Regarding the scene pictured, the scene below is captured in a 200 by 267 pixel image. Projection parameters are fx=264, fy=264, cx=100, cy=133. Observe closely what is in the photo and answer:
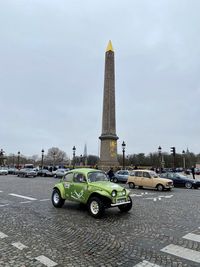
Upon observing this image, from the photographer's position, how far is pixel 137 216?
32.3 feet

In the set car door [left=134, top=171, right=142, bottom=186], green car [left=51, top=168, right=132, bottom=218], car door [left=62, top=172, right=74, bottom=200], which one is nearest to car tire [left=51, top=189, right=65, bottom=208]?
green car [left=51, top=168, right=132, bottom=218]

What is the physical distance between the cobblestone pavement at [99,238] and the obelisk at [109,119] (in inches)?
1129

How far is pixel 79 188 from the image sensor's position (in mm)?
10656

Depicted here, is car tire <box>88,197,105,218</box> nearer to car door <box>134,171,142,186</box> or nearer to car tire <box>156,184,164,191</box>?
car tire <box>156,184,164,191</box>

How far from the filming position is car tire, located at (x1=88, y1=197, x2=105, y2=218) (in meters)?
9.45

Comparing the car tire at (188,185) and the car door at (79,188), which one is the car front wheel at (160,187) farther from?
the car door at (79,188)

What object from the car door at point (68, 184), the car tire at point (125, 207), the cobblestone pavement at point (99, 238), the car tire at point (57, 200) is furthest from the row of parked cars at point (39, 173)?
the cobblestone pavement at point (99, 238)

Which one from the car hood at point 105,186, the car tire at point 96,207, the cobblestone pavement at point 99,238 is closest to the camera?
the cobblestone pavement at point 99,238

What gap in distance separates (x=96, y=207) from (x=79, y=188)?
130cm

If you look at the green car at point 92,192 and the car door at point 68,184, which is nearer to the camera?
the green car at point 92,192

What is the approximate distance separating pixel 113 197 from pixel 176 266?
4.69 meters

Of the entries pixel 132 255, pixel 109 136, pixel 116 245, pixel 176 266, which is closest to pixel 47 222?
pixel 116 245

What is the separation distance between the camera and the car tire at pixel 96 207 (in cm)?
945

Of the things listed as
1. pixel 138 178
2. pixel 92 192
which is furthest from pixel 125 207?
pixel 138 178
